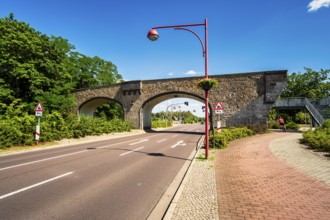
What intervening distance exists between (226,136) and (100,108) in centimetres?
3407

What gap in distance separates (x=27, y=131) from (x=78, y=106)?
20449 mm

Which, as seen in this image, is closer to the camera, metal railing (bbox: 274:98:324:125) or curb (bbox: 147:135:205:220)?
curb (bbox: 147:135:205:220)

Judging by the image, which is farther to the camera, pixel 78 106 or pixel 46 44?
pixel 78 106

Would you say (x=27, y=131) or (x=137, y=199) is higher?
(x=27, y=131)

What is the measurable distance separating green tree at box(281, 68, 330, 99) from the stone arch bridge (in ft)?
94.2

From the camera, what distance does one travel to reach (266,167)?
24.3ft

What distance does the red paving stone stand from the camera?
3.85 metres

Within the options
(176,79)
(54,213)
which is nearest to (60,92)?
(176,79)

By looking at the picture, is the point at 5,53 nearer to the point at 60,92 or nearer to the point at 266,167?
the point at 60,92

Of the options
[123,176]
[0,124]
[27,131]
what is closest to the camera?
[123,176]

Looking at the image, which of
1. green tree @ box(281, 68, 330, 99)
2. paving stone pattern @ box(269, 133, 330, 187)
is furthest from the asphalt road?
green tree @ box(281, 68, 330, 99)

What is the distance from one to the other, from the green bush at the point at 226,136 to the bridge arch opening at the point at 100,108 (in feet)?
66.7

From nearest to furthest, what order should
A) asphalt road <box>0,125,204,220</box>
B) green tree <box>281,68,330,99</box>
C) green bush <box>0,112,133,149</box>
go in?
1. asphalt road <box>0,125,204,220</box>
2. green bush <box>0,112,133,149</box>
3. green tree <box>281,68,330,99</box>

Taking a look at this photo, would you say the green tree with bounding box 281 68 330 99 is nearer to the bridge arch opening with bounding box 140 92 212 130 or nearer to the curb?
the bridge arch opening with bounding box 140 92 212 130
